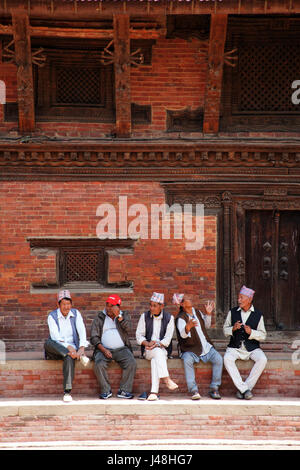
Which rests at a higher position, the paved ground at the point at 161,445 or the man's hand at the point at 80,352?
Result: the man's hand at the point at 80,352

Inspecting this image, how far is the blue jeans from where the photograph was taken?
9.49 meters

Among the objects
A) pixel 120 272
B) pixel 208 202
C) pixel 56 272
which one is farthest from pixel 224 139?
pixel 56 272

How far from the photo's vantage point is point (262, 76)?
11.6 m

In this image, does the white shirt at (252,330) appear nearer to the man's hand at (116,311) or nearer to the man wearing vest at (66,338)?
the man's hand at (116,311)

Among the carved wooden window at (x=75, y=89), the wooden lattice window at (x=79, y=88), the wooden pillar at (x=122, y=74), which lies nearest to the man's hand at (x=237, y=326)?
the wooden pillar at (x=122, y=74)

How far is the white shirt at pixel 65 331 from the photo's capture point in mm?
9734

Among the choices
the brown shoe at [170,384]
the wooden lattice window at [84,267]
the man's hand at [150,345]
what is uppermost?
the wooden lattice window at [84,267]

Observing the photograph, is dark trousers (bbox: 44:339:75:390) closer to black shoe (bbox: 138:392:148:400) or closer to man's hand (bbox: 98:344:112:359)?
man's hand (bbox: 98:344:112:359)

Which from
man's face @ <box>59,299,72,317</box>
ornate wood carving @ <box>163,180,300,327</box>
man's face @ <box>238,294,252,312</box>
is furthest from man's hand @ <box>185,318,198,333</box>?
ornate wood carving @ <box>163,180,300,327</box>

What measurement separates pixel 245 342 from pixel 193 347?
0.75 m

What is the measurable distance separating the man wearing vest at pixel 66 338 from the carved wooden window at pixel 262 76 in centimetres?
418

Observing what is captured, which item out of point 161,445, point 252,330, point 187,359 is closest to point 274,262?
point 252,330

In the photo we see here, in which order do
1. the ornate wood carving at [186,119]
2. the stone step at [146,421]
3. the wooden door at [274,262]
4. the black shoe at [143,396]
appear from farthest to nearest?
the wooden door at [274,262] < the ornate wood carving at [186,119] < the black shoe at [143,396] < the stone step at [146,421]

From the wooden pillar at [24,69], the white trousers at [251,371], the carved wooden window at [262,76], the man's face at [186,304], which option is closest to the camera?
the white trousers at [251,371]
